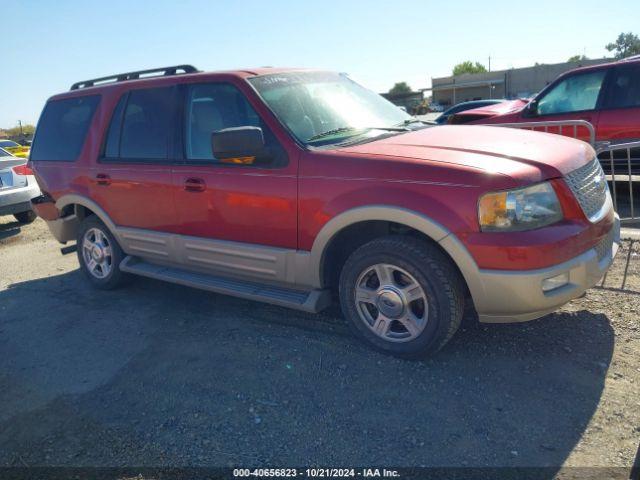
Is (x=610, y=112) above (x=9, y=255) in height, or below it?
above

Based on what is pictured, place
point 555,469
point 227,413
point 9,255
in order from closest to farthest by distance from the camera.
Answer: point 555,469 → point 227,413 → point 9,255

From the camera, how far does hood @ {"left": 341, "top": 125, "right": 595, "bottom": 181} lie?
2.95 metres

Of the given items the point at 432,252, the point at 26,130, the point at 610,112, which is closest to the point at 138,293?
the point at 432,252

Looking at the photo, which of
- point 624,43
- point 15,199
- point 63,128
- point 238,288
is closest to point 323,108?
point 238,288

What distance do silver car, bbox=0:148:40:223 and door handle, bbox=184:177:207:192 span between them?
612cm

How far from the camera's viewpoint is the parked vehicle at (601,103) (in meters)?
6.77

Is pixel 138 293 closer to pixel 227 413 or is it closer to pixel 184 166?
pixel 184 166

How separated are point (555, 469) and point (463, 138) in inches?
83.4

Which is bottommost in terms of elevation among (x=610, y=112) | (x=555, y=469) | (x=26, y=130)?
(x=555, y=469)

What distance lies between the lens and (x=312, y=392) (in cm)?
315

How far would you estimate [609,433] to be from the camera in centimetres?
257

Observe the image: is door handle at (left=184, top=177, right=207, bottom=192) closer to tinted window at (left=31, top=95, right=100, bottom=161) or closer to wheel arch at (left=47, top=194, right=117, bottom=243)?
wheel arch at (left=47, top=194, right=117, bottom=243)

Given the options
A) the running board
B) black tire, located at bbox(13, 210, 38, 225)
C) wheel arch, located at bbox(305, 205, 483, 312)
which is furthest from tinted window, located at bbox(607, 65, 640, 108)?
black tire, located at bbox(13, 210, 38, 225)

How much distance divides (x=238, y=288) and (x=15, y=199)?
668 centimetres
